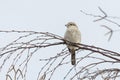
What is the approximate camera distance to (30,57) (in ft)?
10.6

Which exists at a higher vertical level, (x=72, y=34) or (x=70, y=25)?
(x=70, y=25)

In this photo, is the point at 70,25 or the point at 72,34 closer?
the point at 72,34

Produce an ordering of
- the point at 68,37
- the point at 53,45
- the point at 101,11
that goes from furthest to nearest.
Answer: the point at 68,37 → the point at 53,45 → the point at 101,11

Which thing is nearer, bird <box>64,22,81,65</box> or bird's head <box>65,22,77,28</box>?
bird <box>64,22,81,65</box>

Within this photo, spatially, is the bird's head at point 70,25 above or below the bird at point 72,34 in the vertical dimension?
above

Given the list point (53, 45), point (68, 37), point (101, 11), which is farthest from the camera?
point (68, 37)

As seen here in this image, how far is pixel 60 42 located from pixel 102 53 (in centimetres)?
45

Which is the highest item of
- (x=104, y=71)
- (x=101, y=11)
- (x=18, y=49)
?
(x=101, y=11)

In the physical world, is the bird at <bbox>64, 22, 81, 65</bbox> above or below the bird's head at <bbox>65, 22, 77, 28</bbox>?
below

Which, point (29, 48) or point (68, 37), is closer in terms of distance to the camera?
point (29, 48)

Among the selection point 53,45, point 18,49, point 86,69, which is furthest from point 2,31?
point 86,69

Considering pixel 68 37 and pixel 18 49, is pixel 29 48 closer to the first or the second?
pixel 18 49

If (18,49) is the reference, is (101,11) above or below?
above

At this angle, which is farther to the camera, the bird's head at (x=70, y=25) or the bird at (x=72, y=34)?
the bird's head at (x=70, y=25)
